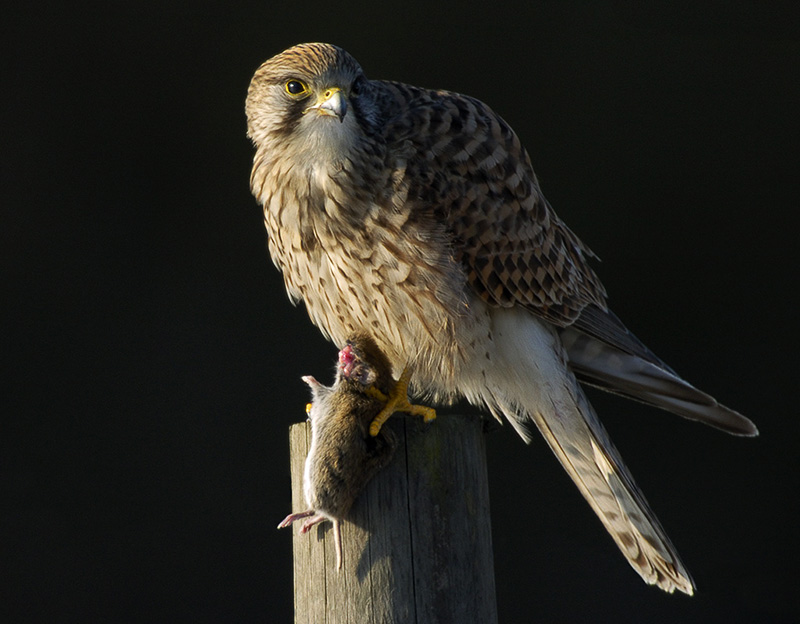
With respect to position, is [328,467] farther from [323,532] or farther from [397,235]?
[397,235]

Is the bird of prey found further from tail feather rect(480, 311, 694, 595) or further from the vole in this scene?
the vole

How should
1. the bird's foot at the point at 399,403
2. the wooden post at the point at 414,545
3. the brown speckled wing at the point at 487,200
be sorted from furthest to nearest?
the brown speckled wing at the point at 487,200 < the bird's foot at the point at 399,403 < the wooden post at the point at 414,545

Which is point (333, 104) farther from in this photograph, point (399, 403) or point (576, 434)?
point (576, 434)

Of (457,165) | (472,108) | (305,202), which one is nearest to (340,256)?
(305,202)

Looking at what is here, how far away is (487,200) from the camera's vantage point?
86.2 inches

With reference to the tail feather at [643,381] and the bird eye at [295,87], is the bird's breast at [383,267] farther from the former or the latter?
the tail feather at [643,381]

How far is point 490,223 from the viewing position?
2.19 m

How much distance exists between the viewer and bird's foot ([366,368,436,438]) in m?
1.88

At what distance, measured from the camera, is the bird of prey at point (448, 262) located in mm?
2064

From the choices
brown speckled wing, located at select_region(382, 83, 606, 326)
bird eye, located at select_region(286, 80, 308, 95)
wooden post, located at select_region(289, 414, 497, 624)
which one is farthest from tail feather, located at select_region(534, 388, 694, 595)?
bird eye, located at select_region(286, 80, 308, 95)

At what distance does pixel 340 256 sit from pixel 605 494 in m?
0.86

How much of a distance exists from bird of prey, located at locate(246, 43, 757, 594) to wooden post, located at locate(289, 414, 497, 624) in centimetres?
47

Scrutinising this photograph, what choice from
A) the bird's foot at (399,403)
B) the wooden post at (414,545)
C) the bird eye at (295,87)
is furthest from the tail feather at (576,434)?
the bird eye at (295,87)

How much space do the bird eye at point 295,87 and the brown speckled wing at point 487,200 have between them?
8.5 inches
